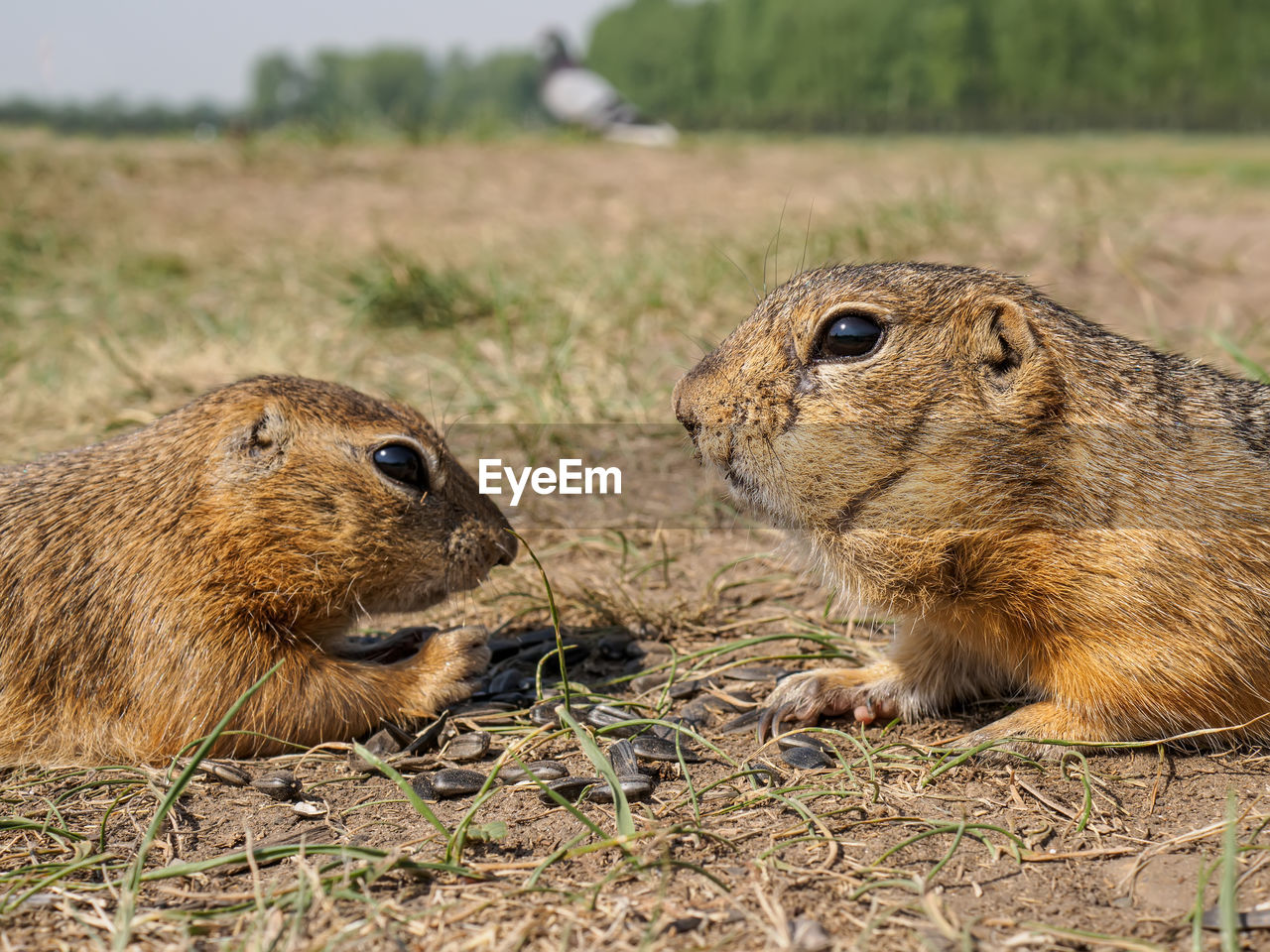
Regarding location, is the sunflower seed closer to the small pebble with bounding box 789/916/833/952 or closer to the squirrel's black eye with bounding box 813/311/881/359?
the small pebble with bounding box 789/916/833/952

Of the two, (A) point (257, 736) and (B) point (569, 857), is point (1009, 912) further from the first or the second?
(A) point (257, 736)

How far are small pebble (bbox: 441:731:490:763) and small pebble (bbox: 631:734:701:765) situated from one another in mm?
518

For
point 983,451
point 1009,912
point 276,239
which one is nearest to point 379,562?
point 983,451

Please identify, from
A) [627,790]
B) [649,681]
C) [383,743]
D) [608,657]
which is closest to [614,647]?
[608,657]

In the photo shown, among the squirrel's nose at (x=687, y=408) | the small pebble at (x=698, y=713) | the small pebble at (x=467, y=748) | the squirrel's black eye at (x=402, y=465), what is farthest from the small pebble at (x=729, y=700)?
the squirrel's black eye at (x=402, y=465)

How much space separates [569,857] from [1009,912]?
1.10 meters

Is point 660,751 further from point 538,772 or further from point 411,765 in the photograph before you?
point 411,765

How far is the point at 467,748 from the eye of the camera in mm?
3746

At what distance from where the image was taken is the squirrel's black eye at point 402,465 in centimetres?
400

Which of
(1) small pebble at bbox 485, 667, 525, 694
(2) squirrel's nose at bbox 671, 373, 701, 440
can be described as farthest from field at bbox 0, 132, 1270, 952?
(2) squirrel's nose at bbox 671, 373, 701, 440

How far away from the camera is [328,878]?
107 inches

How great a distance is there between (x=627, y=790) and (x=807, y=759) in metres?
0.62

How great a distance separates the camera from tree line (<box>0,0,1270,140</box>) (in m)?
24.9

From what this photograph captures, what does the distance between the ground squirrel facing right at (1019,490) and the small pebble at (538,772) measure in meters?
1.05
